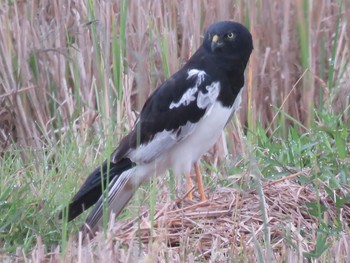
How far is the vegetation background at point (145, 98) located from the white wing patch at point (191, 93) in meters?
0.28

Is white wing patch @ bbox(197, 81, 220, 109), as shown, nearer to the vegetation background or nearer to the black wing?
the black wing

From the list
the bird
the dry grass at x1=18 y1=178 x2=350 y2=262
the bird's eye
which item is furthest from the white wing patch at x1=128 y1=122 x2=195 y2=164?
the bird's eye

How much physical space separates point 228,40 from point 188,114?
41 cm

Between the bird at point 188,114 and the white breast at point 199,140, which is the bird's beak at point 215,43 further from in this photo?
the white breast at point 199,140

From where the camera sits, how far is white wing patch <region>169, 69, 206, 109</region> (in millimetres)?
4887

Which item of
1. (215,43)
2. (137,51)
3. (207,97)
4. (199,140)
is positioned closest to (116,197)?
(199,140)

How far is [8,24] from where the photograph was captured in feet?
19.7

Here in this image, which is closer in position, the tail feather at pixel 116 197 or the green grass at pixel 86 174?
the green grass at pixel 86 174

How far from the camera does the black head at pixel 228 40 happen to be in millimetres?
4992

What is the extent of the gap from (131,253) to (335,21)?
315 centimetres

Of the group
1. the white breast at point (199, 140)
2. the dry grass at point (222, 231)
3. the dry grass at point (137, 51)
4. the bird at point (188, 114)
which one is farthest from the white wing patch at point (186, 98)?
the dry grass at point (137, 51)

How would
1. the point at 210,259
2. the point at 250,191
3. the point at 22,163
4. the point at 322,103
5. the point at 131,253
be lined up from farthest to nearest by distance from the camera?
the point at 322,103, the point at 22,163, the point at 250,191, the point at 210,259, the point at 131,253

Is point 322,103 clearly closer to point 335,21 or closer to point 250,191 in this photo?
point 335,21

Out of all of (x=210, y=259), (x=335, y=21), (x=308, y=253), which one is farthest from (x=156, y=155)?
(x=335, y=21)
